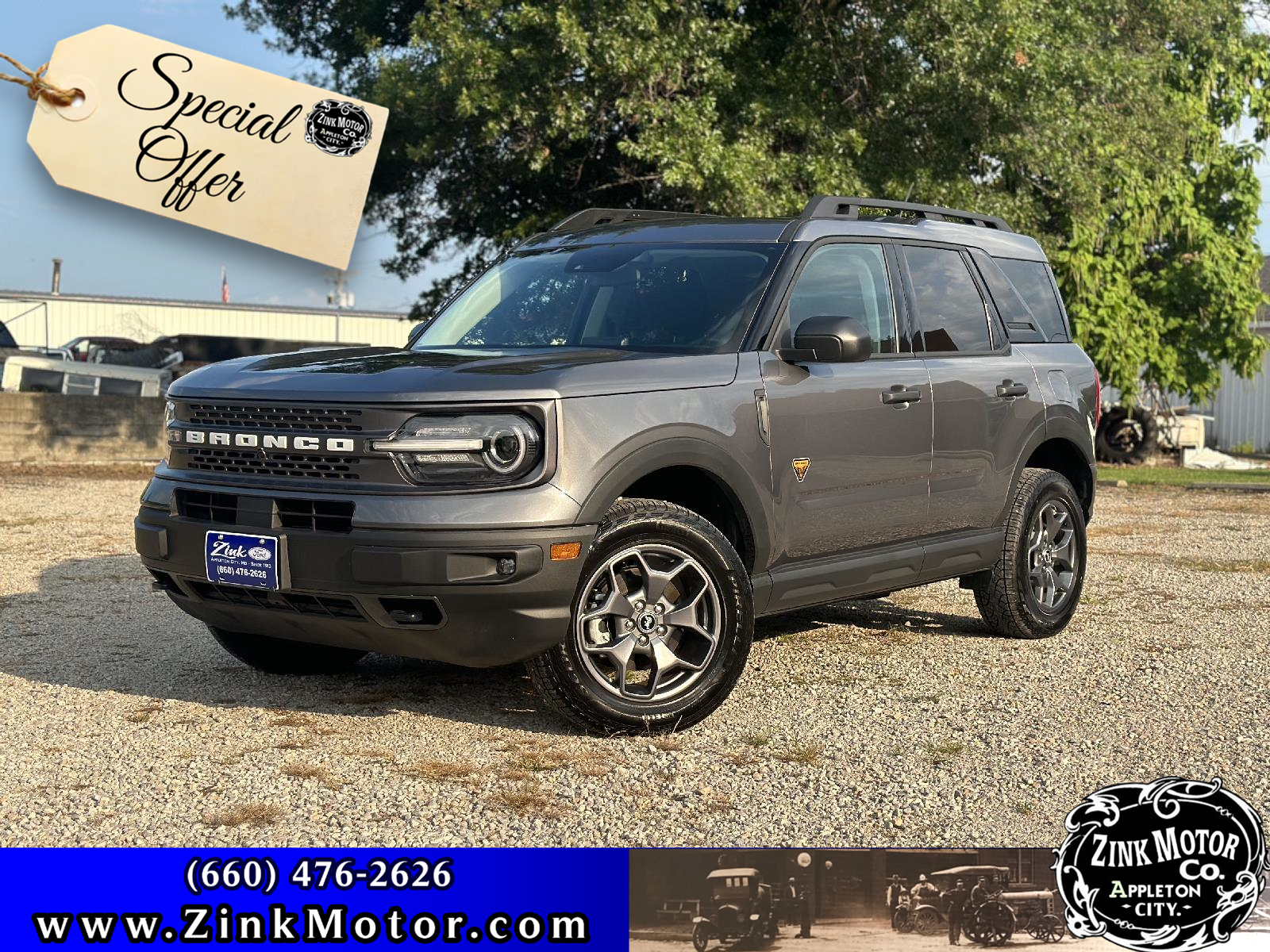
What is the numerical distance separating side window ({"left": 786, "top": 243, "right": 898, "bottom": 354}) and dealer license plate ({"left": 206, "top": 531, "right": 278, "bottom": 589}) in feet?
7.40

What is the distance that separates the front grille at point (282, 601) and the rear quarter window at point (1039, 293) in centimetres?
408

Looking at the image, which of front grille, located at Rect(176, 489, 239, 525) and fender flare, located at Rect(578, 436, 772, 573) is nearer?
fender flare, located at Rect(578, 436, 772, 573)

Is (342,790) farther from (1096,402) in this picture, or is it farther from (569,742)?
(1096,402)

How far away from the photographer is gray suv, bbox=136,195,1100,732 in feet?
15.7

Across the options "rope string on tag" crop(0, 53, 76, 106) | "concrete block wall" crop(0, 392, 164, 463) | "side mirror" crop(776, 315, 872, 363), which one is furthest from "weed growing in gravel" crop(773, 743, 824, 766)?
"concrete block wall" crop(0, 392, 164, 463)

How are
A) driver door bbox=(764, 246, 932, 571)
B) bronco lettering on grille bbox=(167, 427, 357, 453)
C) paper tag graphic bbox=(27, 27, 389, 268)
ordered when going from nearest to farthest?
bronco lettering on grille bbox=(167, 427, 357, 453) → driver door bbox=(764, 246, 932, 571) → paper tag graphic bbox=(27, 27, 389, 268)

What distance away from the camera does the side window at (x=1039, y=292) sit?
7559mm

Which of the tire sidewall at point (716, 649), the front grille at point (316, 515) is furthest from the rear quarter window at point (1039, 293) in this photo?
the front grille at point (316, 515)

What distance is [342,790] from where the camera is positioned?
4.55m

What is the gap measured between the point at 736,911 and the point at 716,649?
183 centimetres

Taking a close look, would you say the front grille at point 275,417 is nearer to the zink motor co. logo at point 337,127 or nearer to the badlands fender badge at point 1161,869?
the badlands fender badge at point 1161,869

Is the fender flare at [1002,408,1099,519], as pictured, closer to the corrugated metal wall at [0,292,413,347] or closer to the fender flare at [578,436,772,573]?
the fender flare at [578,436,772,573]

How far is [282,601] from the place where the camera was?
5.05 m

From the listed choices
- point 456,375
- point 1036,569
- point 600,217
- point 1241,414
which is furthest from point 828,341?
point 1241,414
